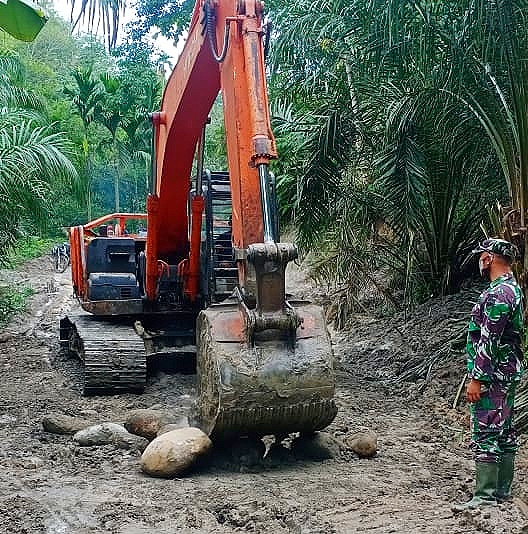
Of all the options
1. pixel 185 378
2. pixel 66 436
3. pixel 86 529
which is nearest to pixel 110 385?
pixel 185 378

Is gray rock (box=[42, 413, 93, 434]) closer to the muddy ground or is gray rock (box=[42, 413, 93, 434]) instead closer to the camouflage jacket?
the muddy ground

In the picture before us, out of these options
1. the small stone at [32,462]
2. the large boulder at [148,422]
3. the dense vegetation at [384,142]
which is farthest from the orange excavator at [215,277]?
the small stone at [32,462]

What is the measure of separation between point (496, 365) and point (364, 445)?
4.49ft

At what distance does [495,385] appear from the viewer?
418 cm

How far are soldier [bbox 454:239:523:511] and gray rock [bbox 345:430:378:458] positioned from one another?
109 centimetres

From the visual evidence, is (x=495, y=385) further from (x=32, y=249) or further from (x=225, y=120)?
(x=32, y=249)

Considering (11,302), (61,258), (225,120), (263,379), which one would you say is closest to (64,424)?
(263,379)

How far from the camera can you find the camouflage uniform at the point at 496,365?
4.16 meters

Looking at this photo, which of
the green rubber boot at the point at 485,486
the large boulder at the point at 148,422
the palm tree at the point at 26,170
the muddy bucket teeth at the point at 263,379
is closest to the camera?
the green rubber boot at the point at 485,486

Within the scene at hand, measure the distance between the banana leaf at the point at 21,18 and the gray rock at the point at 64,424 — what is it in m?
4.36

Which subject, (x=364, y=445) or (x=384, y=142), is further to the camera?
(x=384, y=142)

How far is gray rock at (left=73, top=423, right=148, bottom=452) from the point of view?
18.1ft

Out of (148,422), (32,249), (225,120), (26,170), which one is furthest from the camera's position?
(32,249)

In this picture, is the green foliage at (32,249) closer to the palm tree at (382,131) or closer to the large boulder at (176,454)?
the palm tree at (382,131)
